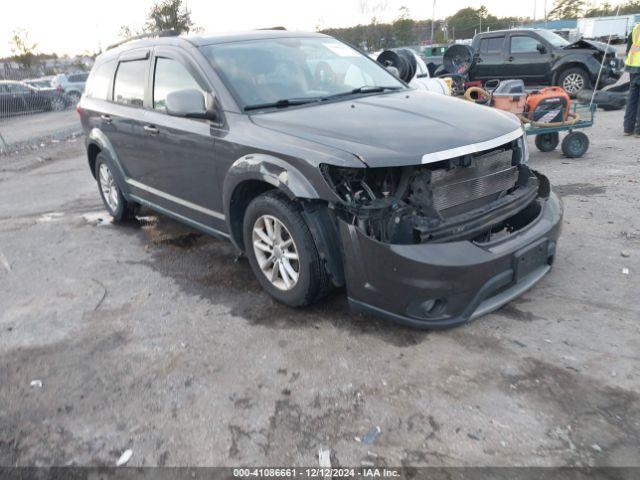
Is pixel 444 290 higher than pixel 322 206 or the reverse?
the reverse

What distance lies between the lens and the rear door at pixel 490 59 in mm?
14578

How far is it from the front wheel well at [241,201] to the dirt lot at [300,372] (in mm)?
460

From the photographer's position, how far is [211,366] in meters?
3.20

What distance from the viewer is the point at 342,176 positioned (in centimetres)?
318

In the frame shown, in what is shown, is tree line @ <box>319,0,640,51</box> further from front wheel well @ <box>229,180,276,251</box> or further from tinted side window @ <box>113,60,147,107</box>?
front wheel well @ <box>229,180,276,251</box>

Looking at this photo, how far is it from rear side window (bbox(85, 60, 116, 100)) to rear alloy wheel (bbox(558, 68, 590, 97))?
1178cm

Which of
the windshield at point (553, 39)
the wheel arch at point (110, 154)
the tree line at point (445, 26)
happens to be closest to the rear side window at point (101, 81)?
the wheel arch at point (110, 154)

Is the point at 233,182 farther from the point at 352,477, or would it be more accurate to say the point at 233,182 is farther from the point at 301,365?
the point at 352,477

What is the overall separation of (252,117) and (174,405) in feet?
6.39

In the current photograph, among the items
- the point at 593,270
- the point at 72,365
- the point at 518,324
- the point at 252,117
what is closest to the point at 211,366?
the point at 72,365

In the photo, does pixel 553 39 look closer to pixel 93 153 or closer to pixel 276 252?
pixel 93 153

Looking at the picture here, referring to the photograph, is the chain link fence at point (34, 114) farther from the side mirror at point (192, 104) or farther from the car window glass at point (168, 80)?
the side mirror at point (192, 104)

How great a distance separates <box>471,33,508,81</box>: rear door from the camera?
1458cm

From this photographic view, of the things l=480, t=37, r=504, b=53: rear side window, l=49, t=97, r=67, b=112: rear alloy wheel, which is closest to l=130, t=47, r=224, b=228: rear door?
l=480, t=37, r=504, b=53: rear side window
